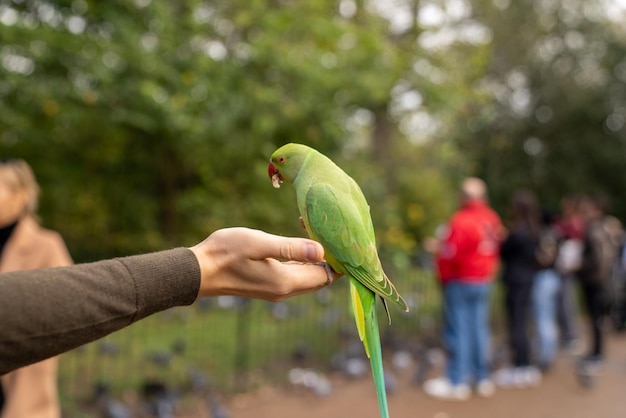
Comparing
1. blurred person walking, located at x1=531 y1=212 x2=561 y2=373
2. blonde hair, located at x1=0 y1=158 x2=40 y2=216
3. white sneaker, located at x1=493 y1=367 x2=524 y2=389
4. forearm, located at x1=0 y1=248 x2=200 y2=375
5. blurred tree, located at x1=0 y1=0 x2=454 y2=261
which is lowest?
forearm, located at x1=0 y1=248 x2=200 y2=375

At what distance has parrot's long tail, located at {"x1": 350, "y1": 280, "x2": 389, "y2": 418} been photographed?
1563 millimetres

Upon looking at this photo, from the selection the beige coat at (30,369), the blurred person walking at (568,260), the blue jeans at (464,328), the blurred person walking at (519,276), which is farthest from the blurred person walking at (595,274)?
the beige coat at (30,369)

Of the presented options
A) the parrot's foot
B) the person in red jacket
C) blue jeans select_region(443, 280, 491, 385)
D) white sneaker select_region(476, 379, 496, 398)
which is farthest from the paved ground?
the parrot's foot

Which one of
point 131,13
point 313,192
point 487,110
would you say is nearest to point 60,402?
point 131,13

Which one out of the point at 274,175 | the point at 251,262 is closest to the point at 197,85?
the point at 274,175

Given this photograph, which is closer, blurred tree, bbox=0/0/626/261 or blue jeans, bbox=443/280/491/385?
blue jeans, bbox=443/280/491/385

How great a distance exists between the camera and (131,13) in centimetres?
752

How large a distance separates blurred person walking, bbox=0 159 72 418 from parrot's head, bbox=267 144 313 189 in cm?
202

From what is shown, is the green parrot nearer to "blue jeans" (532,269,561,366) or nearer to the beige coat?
the beige coat

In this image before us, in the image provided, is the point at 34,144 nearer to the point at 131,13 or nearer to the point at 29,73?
the point at 29,73

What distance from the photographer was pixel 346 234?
1.84 meters

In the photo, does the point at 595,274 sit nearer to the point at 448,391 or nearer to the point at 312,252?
the point at 448,391

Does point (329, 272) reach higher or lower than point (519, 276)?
lower

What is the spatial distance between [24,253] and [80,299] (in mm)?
2374
